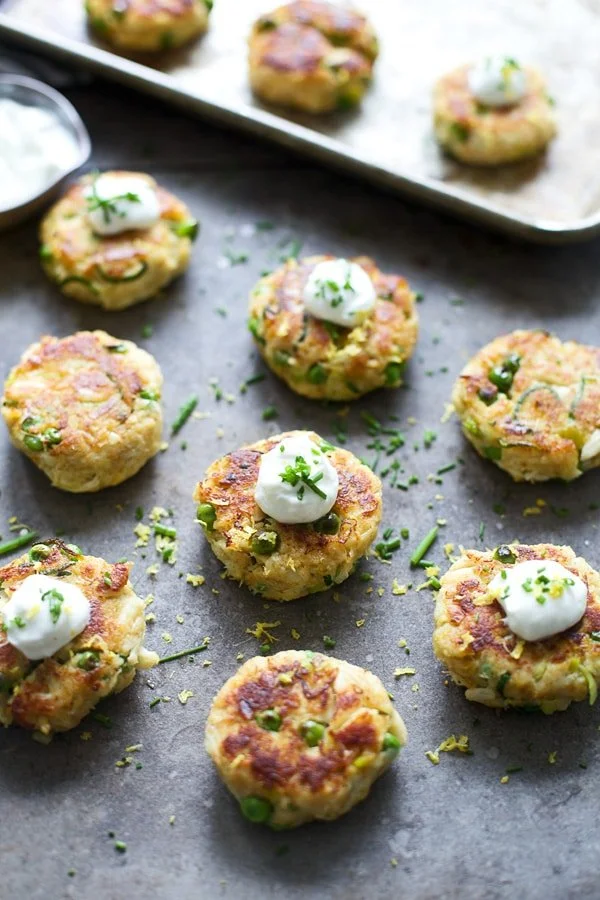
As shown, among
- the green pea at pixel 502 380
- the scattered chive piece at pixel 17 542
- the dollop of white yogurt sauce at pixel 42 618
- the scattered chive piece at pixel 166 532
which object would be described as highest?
the green pea at pixel 502 380

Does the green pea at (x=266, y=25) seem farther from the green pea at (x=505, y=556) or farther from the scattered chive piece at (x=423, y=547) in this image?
the green pea at (x=505, y=556)

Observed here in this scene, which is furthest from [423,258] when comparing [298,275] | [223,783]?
[223,783]

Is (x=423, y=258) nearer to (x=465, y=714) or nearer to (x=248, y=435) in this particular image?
(x=248, y=435)

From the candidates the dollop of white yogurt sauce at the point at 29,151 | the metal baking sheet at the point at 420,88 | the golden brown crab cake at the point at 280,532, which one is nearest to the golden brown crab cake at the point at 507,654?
the golden brown crab cake at the point at 280,532

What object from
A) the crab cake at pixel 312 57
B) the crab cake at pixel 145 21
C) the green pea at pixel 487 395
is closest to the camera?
the green pea at pixel 487 395

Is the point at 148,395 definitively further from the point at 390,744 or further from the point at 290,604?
the point at 390,744

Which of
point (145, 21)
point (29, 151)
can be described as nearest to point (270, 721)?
point (29, 151)

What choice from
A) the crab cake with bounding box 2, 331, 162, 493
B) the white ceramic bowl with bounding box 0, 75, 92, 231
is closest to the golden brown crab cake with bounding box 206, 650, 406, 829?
the crab cake with bounding box 2, 331, 162, 493

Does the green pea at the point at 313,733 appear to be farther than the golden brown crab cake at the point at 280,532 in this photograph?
No
